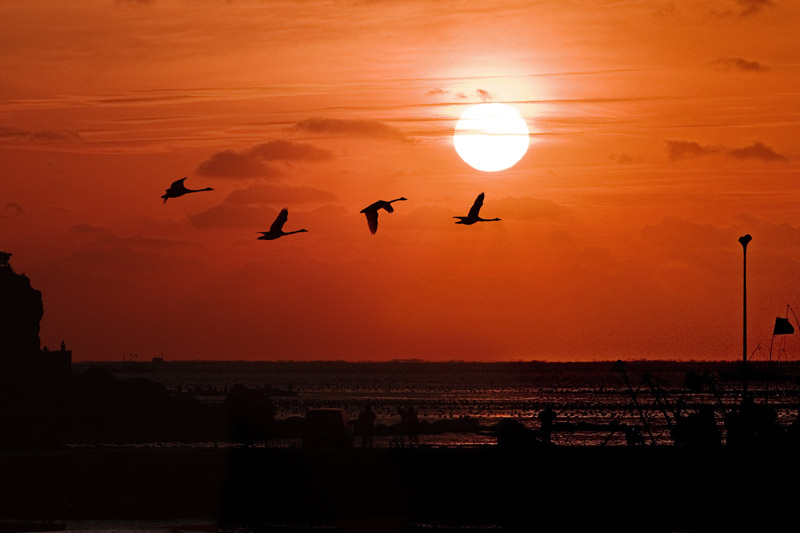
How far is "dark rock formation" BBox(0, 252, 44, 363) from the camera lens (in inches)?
2117

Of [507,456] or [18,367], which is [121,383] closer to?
[18,367]

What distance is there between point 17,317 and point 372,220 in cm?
3223

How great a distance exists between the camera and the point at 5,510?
32.5 meters

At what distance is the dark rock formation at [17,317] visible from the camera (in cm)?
5378

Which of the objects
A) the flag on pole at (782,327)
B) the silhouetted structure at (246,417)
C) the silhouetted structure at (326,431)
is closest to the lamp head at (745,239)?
the flag on pole at (782,327)

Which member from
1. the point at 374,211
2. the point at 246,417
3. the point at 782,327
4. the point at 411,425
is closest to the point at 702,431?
the point at 782,327

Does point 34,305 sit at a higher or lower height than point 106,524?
higher

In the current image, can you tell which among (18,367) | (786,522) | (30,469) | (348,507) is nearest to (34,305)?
(18,367)

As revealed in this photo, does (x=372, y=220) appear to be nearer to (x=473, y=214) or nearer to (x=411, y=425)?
(x=473, y=214)

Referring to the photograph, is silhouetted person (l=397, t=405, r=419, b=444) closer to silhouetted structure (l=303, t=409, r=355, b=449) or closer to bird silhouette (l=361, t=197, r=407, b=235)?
silhouetted structure (l=303, t=409, r=355, b=449)

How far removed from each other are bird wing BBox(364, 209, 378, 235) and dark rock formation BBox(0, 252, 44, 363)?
31.6 metres

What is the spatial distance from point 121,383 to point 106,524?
125 ft

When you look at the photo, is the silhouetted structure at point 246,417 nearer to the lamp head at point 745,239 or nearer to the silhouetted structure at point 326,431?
the silhouetted structure at point 326,431

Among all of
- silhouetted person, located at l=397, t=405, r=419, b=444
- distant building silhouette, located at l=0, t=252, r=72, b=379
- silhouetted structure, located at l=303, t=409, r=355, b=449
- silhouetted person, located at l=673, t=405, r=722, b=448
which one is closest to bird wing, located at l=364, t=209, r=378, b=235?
silhouetted person, located at l=673, t=405, r=722, b=448
